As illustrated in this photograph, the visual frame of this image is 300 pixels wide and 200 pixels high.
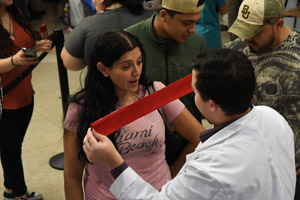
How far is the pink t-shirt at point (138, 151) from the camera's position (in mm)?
1959

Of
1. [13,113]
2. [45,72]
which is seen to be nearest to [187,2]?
[13,113]

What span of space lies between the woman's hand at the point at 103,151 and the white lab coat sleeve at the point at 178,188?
0.22ft

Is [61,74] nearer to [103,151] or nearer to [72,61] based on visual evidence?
[72,61]

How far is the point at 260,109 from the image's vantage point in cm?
152

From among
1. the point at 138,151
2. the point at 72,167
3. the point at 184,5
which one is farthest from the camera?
the point at 184,5

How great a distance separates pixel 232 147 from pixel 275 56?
39.9 inches

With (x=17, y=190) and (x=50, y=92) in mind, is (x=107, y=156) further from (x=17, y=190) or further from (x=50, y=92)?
(x=50, y=92)

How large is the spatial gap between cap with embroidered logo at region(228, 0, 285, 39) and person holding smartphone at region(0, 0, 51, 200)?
1348mm

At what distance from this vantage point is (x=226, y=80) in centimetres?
131

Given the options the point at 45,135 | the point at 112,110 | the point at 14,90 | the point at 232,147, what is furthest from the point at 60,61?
the point at 232,147

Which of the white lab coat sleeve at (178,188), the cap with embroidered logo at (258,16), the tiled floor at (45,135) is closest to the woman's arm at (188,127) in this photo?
the cap with embroidered logo at (258,16)

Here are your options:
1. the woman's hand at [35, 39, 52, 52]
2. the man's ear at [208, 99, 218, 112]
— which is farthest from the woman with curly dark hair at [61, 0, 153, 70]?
the man's ear at [208, 99, 218, 112]

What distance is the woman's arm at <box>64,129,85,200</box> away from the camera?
2.04 m

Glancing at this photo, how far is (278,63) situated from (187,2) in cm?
60
